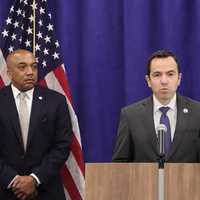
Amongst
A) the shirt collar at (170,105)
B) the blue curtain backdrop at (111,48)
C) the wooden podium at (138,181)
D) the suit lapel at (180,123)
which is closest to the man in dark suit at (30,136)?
the blue curtain backdrop at (111,48)

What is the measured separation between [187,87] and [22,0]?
1412mm

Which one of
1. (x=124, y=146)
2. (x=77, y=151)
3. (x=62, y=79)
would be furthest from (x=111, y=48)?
(x=124, y=146)

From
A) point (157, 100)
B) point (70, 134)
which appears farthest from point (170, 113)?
point (70, 134)

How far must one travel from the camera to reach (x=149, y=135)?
9.39 ft

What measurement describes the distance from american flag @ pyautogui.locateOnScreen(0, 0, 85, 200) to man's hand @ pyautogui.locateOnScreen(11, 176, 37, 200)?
0.47 m

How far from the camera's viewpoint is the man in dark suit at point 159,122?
9.27 feet

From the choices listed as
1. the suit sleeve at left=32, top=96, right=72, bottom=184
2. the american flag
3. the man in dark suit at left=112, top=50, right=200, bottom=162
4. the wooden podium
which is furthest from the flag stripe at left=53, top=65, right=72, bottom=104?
the wooden podium

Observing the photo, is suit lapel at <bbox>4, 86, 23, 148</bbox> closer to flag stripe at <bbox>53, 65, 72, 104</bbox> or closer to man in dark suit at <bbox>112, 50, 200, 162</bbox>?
flag stripe at <bbox>53, 65, 72, 104</bbox>

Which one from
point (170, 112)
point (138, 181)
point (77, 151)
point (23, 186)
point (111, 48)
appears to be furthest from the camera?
point (111, 48)

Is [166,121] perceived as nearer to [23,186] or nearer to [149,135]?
[149,135]

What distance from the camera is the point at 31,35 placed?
12.9 feet

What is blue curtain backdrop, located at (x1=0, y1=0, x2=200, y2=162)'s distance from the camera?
160 inches

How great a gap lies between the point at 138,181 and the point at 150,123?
3.10ft

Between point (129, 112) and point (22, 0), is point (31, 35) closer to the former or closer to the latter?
point (22, 0)
